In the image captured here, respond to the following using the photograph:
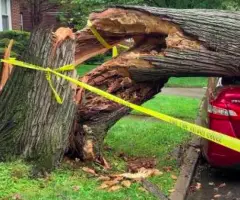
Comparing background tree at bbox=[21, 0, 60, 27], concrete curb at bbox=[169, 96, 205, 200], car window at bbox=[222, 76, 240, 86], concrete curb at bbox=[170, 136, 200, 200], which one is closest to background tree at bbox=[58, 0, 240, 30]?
background tree at bbox=[21, 0, 60, 27]

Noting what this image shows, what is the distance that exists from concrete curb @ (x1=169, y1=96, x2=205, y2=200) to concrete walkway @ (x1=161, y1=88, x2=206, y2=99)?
6665 millimetres

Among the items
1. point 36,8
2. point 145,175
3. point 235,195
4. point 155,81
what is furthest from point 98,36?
point 36,8

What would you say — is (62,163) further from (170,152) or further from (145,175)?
(170,152)

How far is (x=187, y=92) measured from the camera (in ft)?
53.3

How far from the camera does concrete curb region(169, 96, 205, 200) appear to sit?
19.0 ft

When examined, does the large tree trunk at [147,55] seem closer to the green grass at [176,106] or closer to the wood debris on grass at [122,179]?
the wood debris on grass at [122,179]

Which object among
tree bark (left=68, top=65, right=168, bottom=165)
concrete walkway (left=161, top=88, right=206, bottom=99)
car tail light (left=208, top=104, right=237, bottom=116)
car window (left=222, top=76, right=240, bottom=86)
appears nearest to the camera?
car tail light (left=208, top=104, right=237, bottom=116)

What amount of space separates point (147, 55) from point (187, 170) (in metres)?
1.58

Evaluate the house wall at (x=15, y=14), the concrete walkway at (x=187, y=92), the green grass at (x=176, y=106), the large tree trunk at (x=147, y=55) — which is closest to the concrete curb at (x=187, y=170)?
the large tree trunk at (x=147, y=55)

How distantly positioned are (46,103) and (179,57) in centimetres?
160

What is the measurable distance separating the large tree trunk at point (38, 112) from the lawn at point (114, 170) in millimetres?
194

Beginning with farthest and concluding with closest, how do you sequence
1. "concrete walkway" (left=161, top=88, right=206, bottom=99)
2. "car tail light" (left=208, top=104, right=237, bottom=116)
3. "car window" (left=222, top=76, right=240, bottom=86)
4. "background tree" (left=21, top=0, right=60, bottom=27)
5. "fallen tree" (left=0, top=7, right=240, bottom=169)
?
"background tree" (left=21, top=0, right=60, bottom=27)
"concrete walkway" (left=161, top=88, right=206, bottom=99)
"car window" (left=222, top=76, right=240, bottom=86)
"car tail light" (left=208, top=104, right=237, bottom=116)
"fallen tree" (left=0, top=7, right=240, bottom=169)

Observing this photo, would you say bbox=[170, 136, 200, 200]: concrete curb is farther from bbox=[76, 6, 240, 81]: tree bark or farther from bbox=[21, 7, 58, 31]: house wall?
bbox=[21, 7, 58, 31]: house wall

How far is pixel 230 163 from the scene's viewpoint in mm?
6266
